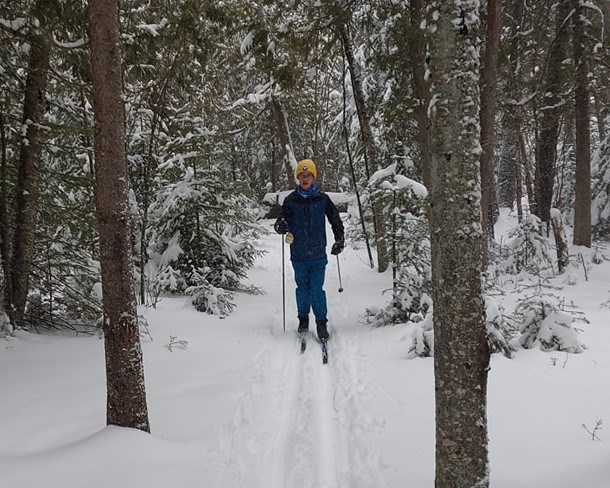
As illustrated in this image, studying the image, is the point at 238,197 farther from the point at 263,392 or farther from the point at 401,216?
the point at 263,392

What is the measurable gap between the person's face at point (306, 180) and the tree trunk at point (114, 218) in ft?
11.8

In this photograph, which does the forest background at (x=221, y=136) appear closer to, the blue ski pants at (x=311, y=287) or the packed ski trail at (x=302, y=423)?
the blue ski pants at (x=311, y=287)

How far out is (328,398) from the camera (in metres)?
4.78

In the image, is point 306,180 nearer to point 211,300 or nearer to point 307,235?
point 307,235

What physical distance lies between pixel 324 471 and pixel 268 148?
2518cm

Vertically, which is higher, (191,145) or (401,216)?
(191,145)

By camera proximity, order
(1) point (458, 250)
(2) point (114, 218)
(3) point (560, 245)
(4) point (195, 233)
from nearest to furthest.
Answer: (1) point (458, 250) < (2) point (114, 218) < (4) point (195, 233) < (3) point (560, 245)

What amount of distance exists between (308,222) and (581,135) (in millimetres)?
8215

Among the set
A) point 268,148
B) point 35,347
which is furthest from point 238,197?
point 268,148

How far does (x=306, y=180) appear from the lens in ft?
22.9

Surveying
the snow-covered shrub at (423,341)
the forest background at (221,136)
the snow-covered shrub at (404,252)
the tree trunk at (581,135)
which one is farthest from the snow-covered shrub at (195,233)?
the tree trunk at (581,135)

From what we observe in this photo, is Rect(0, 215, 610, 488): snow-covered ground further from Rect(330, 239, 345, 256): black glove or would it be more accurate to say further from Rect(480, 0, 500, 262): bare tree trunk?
Rect(480, 0, 500, 262): bare tree trunk

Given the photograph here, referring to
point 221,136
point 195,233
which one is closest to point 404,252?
point 195,233

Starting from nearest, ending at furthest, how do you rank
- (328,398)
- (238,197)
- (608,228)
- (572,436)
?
(572,436), (328,398), (238,197), (608,228)
